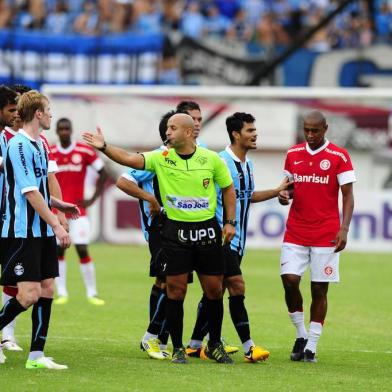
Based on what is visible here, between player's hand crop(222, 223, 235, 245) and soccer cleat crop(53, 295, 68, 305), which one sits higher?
player's hand crop(222, 223, 235, 245)

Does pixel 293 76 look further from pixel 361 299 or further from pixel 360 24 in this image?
pixel 361 299

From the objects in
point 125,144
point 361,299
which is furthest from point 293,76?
point 361,299

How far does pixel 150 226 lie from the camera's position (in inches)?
458

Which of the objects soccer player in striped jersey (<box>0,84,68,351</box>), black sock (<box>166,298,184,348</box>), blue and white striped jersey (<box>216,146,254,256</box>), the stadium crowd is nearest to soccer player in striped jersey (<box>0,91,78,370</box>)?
soccer player in striped jersey (<box>0,84,68,351</box>)

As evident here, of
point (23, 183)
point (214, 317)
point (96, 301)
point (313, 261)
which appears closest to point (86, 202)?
point (96, 301)

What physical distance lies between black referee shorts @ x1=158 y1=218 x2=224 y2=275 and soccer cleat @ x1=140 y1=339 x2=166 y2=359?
0.95m

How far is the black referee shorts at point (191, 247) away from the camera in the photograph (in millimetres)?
10750

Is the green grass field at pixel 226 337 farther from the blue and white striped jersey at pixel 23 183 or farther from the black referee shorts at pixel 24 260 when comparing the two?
the blue and white striped jersey at pixel 23 183

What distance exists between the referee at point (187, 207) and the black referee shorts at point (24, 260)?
1162 mm

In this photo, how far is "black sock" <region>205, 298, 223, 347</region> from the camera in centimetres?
1105

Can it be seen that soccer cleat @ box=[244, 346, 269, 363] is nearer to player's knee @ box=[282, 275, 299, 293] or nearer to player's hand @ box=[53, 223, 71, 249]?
player's knee @ box=[282, 275, 299, 293]

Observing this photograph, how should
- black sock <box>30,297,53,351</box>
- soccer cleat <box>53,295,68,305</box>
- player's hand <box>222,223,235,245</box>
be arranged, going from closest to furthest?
black sock <box>30,297,53,351</box> → player's hand <box>222,223,235,245</box> → soccer cleat <box>53,295,68,305</box>

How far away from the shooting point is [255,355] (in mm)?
11078

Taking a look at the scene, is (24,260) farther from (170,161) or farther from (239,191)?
(239,191)
